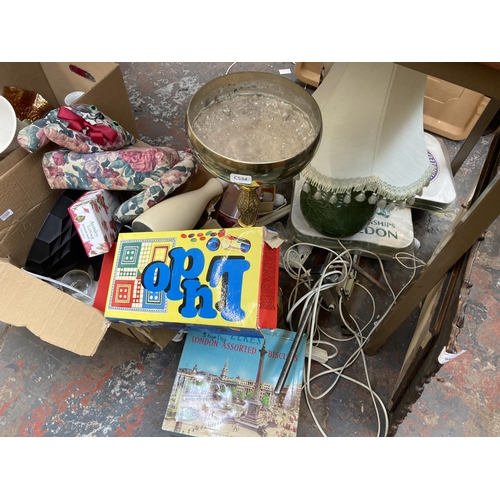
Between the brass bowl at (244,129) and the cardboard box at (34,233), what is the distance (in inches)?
19.1

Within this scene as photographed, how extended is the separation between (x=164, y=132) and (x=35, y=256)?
790 mm

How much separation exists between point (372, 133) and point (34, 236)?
0.96 metres

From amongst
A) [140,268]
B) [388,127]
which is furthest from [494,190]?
[140,268]

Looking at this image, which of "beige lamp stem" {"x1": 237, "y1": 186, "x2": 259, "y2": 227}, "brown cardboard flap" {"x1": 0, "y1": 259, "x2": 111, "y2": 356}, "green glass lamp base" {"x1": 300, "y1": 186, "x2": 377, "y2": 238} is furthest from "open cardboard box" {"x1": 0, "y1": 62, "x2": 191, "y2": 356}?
"green glass lamp base" {"x1": 300, "y1": 186, "x2": 377, "y2": 238}

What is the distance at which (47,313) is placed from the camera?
2.99 ft

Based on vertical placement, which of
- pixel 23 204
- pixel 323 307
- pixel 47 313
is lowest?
pixel 323 307

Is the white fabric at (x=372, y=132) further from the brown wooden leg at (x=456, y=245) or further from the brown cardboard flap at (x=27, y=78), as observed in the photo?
the brown cardboard flap at (x=27, y=78)

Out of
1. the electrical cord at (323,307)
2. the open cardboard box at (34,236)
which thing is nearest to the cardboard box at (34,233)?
the open cardboard box at (34,236)

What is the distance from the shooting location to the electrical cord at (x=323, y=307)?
111 centimetres

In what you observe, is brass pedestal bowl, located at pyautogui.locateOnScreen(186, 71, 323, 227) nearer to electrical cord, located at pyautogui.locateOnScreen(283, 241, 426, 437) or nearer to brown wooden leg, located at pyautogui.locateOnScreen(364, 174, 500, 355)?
brown wooden leg, located at pyautogui.locateOnScreen(364, 174, 500, 355)

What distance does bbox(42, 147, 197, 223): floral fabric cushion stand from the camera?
1044mm

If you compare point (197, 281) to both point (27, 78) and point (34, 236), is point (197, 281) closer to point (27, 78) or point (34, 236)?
point (34, 236)

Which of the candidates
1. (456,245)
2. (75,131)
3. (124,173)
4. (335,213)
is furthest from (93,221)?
(456,245)

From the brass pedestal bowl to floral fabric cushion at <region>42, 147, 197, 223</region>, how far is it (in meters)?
0.27
